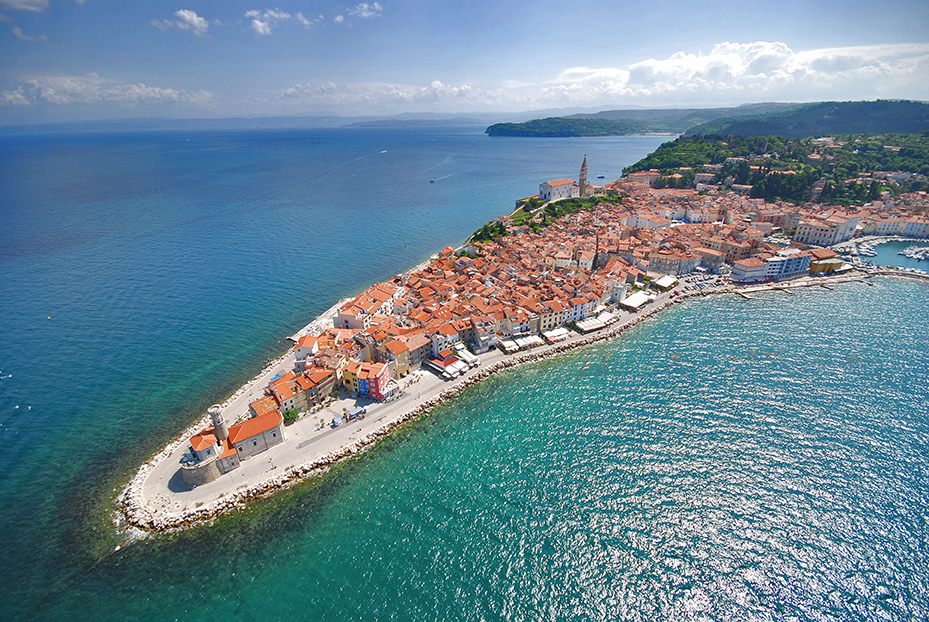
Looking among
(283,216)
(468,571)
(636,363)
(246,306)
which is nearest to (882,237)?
(636,363)

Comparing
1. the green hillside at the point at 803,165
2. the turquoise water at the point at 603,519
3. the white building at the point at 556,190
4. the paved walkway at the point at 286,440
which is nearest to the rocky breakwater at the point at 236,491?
the paved walkway at the point at 286,440

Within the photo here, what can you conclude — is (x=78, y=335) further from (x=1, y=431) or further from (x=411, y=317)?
A: (x=411, y=317)

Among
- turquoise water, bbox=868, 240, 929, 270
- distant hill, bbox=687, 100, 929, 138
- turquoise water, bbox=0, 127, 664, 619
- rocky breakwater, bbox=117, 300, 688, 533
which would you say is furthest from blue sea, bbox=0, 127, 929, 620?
distant hill, bbox=687, 100, 929, 138

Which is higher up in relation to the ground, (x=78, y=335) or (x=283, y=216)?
(x=283, y=216)

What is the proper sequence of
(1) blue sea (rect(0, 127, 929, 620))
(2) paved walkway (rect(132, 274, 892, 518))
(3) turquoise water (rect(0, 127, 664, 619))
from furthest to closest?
(3) turquoise water (rect(0, 127, 664, 619))
(2) paved walkway (rect(132, 274, 892, 518))
(1) blue sea (rect(0, 127, 929, 620))

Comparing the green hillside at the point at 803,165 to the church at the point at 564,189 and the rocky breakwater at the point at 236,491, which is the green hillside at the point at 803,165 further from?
the rocky breakwater at the point at 236,491

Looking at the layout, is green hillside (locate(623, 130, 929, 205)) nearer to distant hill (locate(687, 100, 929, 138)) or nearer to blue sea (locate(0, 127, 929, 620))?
distant hill (locate(687, 100, 929, 138))
